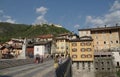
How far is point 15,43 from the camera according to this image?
382 ft

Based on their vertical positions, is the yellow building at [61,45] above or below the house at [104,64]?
above

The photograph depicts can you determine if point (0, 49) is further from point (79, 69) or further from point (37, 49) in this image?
point (79, 69)

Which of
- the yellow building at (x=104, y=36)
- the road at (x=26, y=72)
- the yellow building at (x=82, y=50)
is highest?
the yellow building at (x=104, y=36)

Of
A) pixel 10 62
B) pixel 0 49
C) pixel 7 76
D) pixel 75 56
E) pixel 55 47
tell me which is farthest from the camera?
pixel 55 47

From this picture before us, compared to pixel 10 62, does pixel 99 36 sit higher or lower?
higher

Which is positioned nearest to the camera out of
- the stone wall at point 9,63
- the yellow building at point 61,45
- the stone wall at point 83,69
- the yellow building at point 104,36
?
the stone wall at point 9,63

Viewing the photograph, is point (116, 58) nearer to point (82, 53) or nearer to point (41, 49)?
point (82, 53)

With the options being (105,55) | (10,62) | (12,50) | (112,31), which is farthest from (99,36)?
(10,62)

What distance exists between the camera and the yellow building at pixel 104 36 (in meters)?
95.7

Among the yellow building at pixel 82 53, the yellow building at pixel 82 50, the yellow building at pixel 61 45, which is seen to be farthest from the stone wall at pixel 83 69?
the yellow building at pixel 61 45

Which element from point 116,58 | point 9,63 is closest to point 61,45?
point 116,58

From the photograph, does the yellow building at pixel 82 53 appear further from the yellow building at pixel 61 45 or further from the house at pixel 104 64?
the yellow building at pixel 61 45

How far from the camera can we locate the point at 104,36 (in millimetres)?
99062

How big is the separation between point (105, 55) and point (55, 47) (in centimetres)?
3695
